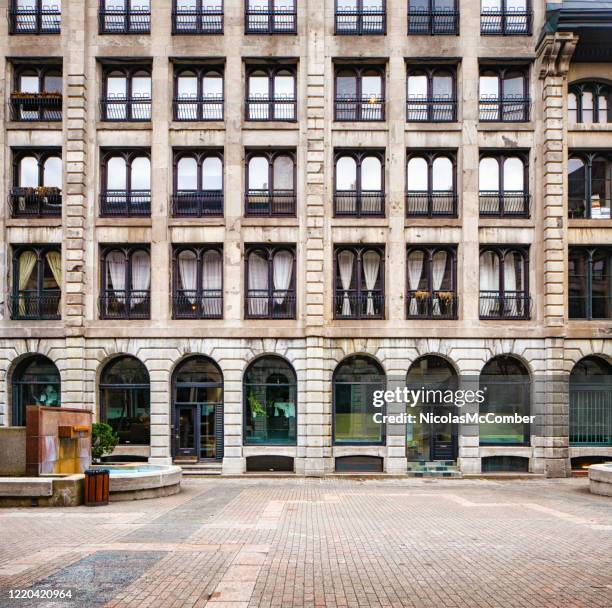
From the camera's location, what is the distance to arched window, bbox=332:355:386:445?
2959 cm

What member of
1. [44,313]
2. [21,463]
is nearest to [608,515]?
[21,463]

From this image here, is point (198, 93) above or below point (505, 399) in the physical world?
above

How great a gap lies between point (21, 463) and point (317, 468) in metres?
12.1

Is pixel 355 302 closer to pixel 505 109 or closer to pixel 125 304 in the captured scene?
pixel 125 304

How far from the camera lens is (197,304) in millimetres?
29922

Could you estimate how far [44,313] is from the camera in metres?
30.0

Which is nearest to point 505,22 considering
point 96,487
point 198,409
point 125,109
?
point 125,109

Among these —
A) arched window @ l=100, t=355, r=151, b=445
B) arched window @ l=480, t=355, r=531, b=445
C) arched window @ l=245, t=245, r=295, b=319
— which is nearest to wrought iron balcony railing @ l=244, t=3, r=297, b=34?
arched window @ l=245, t=245, r=295, b=319

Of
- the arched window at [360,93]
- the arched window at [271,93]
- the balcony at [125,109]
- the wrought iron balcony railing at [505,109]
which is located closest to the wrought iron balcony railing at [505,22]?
the wrought iron balcony railing at [505,109]

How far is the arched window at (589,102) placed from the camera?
3062 centimetres

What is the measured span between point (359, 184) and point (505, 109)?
6.98 meters

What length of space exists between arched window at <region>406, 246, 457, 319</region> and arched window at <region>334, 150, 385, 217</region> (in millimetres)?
2524

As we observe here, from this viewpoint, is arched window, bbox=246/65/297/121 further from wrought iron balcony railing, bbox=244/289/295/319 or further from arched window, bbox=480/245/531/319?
arched window, bbox=480/245/531/319

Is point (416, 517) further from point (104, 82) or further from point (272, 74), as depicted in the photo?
point (104, 82)
